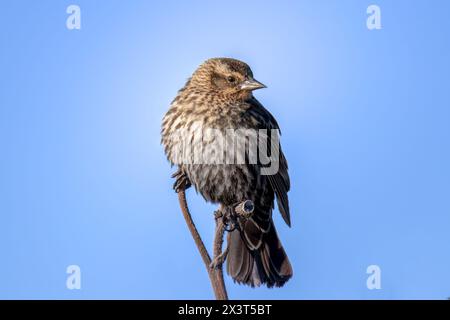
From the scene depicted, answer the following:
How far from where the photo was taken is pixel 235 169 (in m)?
5.83

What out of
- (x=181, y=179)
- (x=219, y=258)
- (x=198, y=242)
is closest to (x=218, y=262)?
(x=219, y=258)

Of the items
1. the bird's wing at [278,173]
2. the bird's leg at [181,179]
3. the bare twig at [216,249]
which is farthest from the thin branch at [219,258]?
the bird's wing at [278,173]

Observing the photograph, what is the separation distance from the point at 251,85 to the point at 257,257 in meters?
1.27

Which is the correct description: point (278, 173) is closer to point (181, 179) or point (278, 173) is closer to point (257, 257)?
point (257, 257)

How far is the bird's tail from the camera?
19.7ft

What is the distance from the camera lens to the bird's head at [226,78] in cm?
591

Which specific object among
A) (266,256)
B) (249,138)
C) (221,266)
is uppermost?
(249,138)

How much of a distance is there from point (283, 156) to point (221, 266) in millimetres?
2928
